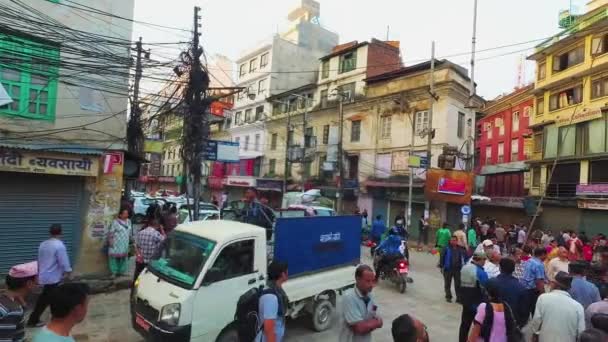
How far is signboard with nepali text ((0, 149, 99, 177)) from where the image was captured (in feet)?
26.7

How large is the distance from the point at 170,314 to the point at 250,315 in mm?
1706


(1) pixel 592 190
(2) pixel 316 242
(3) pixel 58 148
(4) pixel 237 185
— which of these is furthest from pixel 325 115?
(2) pixel 316 242

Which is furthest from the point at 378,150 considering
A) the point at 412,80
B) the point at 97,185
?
the point at 97,185

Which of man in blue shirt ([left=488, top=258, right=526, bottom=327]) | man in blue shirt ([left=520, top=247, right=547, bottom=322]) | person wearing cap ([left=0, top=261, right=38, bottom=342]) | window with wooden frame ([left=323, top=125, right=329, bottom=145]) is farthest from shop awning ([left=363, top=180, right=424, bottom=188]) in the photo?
Answer: person wearing cap ([left=0, top=261, right=38, bottom=342])

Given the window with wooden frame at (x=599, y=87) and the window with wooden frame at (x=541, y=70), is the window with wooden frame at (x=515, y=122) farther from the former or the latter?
the window with wooden frame at (x=599, y=87)

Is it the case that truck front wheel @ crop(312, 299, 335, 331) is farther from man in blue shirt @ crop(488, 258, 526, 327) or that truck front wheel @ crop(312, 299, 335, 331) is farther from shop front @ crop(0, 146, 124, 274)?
shop front @ crop(0, 146, 124, 274)

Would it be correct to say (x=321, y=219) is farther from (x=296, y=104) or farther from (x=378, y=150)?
(x=296, y=104)

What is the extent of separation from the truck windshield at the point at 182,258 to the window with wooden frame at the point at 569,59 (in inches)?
993

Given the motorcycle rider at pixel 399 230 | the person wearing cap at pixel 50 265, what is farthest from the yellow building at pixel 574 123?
the person wearing cap at pixel 50 265

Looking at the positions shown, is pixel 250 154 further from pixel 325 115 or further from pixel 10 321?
pixel 10 321

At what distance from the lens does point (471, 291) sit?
6.24m

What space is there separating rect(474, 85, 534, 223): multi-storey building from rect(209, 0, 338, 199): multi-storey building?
59.3 ft

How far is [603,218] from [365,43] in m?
18.5

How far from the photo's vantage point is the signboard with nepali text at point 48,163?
8148 mm
